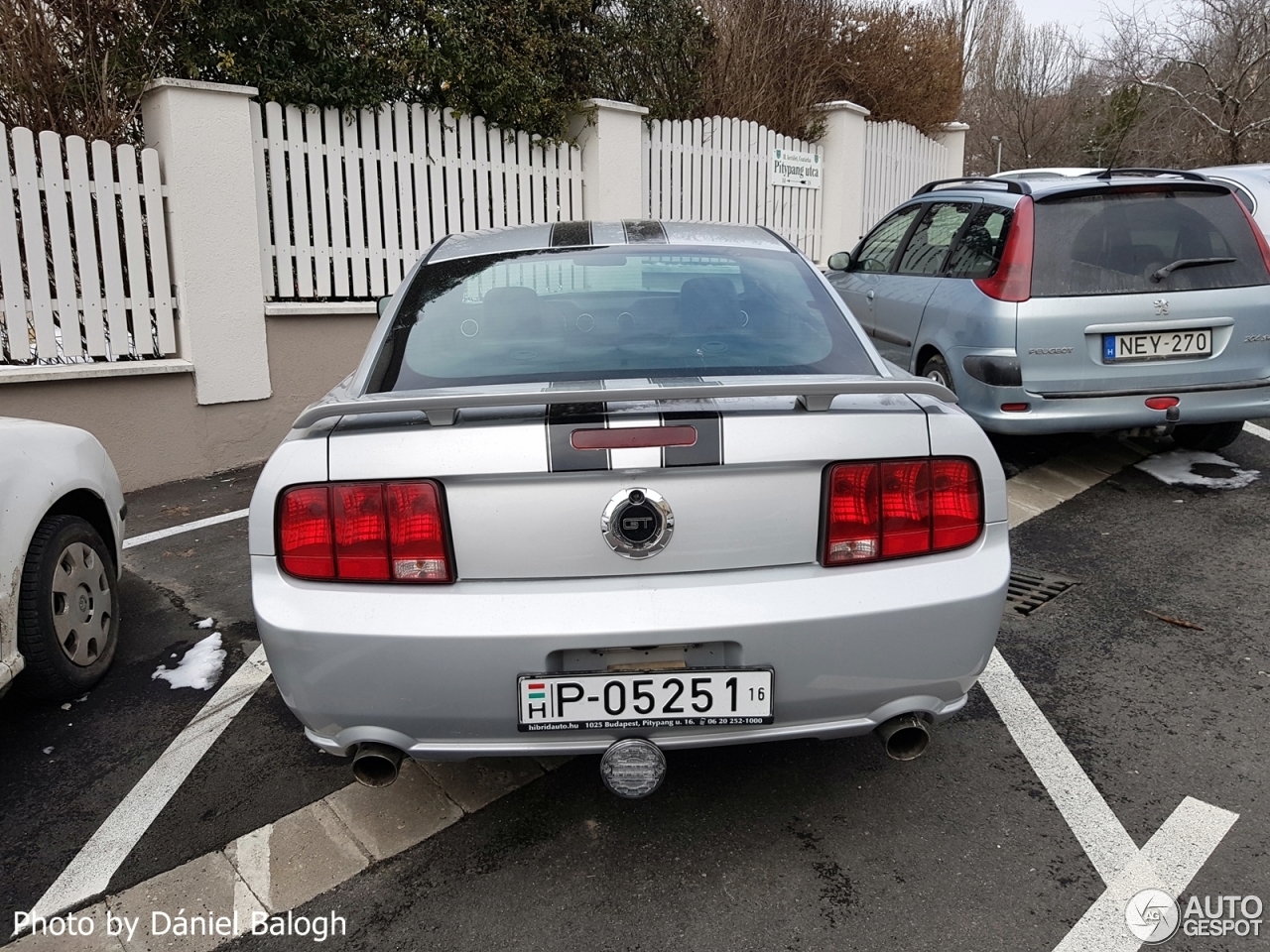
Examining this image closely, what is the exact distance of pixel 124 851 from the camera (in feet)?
8.50

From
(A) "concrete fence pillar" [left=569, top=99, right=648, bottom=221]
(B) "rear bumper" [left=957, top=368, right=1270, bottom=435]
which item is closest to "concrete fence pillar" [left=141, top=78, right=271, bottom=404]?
(A) "concrete fence pillar" [left=569, top=99, right=648, bottom=221]

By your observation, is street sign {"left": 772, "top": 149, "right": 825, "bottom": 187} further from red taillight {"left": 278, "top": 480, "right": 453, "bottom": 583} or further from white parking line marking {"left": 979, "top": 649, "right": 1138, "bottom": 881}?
red taillight {"left": 278, "top": 480, "right": 453, "bottom": 583}

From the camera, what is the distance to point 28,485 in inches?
126

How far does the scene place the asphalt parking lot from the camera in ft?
7.52

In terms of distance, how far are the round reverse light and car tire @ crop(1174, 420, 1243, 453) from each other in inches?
198

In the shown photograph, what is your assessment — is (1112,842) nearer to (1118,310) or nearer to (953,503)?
(953,503)

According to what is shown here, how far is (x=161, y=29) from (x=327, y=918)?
6.41 m

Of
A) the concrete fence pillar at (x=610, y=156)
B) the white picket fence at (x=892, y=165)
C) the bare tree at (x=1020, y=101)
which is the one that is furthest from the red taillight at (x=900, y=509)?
the bare tree at (x=1020, y=101)

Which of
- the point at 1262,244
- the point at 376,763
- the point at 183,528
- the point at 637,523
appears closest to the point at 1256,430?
the point at 1262,244

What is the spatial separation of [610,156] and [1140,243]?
5049 mm

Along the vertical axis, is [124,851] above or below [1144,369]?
Result: below

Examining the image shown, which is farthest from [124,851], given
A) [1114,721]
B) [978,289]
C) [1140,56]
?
[1140,56]

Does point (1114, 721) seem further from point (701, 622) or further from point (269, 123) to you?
point (269, 123)

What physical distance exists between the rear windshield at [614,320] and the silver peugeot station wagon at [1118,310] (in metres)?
2.31
